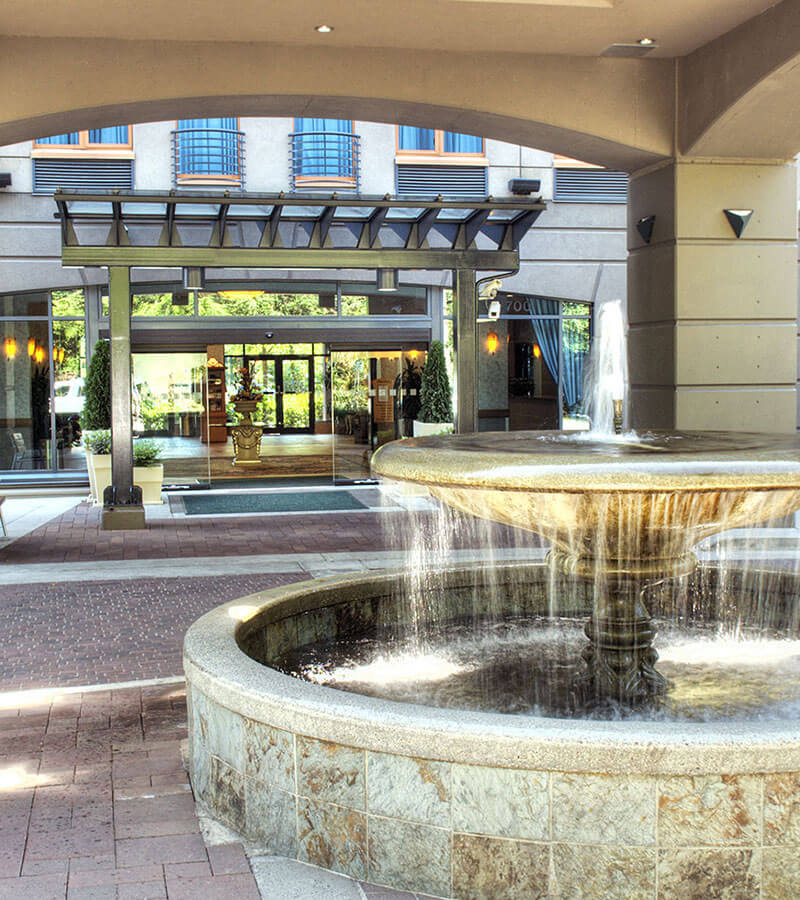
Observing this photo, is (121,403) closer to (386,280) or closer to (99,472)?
(99,472)

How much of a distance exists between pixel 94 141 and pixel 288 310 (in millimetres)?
4554

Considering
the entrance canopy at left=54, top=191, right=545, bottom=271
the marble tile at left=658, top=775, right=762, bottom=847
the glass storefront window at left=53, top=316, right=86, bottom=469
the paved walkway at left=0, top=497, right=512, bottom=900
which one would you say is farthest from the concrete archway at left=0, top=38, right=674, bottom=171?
the glass storefront window at left=53, top=316, right=86, bottom=469

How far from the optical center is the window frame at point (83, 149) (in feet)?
63.7

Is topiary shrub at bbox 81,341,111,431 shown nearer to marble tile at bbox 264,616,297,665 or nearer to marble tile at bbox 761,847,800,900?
marble tile at bbox 264,616,297,665

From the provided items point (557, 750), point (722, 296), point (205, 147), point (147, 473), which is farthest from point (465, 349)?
point (557, 750)

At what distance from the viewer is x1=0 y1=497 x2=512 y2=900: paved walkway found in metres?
4.02

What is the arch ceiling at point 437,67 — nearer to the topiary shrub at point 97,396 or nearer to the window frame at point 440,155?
the topiary shrub at point 97,396

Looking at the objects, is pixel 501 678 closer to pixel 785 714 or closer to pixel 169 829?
pixel 785 714

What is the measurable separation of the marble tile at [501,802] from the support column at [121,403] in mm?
10427

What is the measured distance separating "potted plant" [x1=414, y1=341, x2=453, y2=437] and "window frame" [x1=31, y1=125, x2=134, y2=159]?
6565mm

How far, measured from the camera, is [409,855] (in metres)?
3.91

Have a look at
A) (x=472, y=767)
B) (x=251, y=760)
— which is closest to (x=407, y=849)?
(x=472, y=767)

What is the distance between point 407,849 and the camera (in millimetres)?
3918

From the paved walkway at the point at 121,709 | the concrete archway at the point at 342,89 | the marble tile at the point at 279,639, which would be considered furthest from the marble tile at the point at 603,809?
the concrete archway at the point at 342,89
